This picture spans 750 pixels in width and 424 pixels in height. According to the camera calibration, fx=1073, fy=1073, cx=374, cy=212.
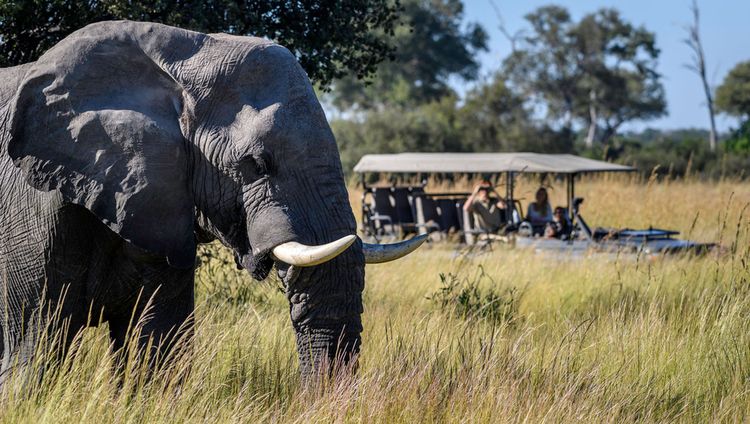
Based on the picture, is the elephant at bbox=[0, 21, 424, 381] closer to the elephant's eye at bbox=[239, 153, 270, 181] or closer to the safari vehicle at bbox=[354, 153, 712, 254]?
the elephant's eye at bbox=[239, 153, 270, 181]

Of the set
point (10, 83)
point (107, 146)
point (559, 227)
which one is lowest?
point (559, 227)

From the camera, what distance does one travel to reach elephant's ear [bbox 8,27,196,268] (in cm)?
425

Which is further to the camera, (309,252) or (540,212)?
(540,212)

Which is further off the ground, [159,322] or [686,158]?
[159,322]

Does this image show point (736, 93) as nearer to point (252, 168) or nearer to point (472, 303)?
point (472, 303)

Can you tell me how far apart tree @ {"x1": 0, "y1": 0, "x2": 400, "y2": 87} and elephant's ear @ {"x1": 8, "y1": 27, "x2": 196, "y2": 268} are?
8.06 feet

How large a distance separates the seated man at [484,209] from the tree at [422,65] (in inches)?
1546

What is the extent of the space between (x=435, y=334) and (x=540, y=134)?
114 ft

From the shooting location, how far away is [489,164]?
55.8 ft

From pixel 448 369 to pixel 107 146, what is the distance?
2.01m

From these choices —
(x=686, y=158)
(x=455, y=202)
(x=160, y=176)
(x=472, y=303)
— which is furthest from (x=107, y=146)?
(x=686, y=158)

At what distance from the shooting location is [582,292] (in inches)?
346

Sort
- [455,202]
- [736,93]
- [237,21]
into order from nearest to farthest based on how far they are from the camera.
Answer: [237,21] < [455,202] < [736,93]

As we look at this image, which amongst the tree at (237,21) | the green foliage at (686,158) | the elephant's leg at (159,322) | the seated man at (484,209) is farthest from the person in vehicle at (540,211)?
the green foliage at (686,158)
